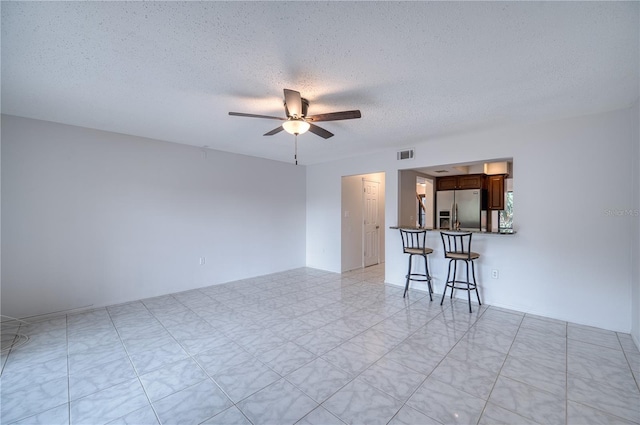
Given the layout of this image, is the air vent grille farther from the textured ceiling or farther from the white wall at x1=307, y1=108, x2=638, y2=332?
the textured ceiling

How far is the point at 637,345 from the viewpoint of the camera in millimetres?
2588

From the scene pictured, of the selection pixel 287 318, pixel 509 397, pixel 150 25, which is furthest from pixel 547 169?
pixel 150 25

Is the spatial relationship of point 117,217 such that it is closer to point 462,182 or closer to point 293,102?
point 293,102

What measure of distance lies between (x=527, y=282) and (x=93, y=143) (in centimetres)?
624

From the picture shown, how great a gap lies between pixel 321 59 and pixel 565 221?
3.50m

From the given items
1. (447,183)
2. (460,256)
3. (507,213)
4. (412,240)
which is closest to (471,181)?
(447,183)

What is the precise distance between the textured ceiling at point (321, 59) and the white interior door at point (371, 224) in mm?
3215

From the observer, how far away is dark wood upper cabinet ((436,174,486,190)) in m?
6.10

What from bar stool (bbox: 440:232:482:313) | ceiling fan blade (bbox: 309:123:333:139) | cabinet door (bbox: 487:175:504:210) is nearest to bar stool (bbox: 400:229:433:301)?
bar stool (bbox: 440:232:482:313)

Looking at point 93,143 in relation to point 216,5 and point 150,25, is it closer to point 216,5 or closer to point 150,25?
point 150,25

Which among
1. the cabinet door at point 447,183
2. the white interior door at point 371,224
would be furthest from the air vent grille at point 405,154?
the cabinet door at point 447,183

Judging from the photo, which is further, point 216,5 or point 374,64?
point 374,64

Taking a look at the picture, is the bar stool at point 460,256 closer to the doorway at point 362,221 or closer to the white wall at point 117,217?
the doorway at point 362,221

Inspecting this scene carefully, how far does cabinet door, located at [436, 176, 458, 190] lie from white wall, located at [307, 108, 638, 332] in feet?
8.74
